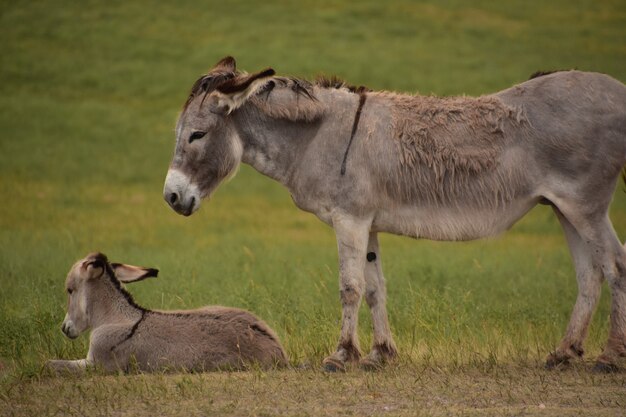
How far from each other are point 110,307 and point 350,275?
7.86 feet

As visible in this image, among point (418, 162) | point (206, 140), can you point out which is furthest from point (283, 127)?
point (418, 162)

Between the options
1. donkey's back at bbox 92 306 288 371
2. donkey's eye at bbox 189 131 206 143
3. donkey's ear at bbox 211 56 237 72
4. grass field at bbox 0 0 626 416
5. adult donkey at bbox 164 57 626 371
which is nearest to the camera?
grass field at bbox 0 0 626 416

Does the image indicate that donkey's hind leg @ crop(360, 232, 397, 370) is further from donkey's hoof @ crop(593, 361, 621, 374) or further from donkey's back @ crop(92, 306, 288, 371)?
donkey's hoof @ crop(593, 361, 621, 374)

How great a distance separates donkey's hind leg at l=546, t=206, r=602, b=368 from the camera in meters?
10.1

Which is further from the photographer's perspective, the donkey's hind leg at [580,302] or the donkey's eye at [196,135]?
the donkey's eye at [196,135]

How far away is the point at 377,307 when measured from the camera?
10.4 metres

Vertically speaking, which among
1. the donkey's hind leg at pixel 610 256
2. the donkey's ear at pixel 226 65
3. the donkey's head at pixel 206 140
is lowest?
the donkey's hind leg at pixel 610 256

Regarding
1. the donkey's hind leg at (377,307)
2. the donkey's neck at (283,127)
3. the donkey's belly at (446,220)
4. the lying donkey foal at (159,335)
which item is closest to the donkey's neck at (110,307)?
the lying donkey foal at (159,335)

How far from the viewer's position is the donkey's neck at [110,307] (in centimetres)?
1066

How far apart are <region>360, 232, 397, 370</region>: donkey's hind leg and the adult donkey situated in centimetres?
1

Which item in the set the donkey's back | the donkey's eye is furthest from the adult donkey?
the donkey's back

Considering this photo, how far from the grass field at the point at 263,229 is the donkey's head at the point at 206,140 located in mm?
1730

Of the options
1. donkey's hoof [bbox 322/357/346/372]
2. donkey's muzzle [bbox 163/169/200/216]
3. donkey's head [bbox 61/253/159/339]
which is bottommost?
donkey's hoof [bbox 322/357/346/372]

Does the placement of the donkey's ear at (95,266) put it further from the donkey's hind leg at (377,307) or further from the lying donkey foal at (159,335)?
the donkey's hind leg at (377,307)
